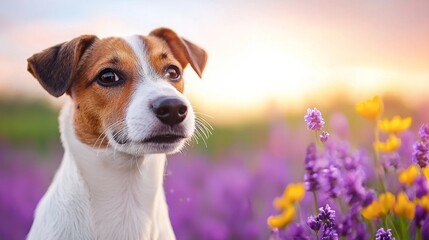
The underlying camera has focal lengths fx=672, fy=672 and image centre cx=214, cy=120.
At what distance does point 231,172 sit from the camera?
328 cm

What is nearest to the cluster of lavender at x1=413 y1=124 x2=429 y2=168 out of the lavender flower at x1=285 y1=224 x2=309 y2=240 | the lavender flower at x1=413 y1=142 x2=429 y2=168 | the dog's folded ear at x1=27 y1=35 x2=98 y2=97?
the lavender flower at x1=413 y1=142 x2=429 y2=168

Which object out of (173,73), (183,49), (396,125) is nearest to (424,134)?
(396,125)

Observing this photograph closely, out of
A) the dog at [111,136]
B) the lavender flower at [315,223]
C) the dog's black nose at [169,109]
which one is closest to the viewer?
the lavender flower at [315,223]

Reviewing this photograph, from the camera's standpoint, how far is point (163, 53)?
2762 mm

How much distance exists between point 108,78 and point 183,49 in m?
0.47

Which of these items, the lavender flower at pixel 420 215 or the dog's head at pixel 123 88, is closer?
the lavender flower at pixel 420 215

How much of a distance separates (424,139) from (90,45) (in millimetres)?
1399

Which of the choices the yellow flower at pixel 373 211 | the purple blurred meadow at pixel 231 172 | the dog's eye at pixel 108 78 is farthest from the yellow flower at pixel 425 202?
the dog's eye at pixel 108 78

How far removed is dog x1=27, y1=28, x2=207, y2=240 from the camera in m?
2.46

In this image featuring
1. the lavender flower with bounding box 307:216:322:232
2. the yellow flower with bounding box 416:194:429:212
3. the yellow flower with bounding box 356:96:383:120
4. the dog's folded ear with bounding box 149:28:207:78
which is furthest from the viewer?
the dog's folded ear with bounding box 149:28:207:78

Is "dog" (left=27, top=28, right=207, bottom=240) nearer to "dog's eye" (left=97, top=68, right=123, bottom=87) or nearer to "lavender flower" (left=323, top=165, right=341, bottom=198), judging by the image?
"dog's eye" (left=97, top=68, right=123, bottom=87)

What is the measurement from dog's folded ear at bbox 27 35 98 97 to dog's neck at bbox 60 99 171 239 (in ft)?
0.39

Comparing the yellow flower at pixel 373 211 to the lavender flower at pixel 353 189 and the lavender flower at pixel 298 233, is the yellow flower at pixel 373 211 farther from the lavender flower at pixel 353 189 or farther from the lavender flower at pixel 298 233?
the lavender flower at pixel 298 233

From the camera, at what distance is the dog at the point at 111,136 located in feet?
8.07
